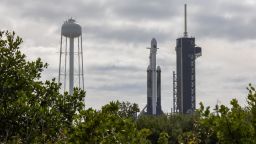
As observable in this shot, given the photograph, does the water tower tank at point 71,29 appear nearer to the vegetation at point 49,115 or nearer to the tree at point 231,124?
the vegetation at point 49,115

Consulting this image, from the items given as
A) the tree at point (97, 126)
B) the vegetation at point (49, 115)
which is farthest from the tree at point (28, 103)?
the tree at point (97, 126)

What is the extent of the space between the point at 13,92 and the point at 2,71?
35.6 inches

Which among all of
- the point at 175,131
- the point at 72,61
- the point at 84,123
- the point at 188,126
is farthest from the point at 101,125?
the point at 72,61

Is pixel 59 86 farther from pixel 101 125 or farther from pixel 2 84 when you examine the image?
pixel 101 125

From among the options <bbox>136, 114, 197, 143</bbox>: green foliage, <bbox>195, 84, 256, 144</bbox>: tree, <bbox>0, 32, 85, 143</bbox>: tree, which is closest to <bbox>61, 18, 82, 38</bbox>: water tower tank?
<bbox>136, 114, 197, 143</bbox>: green foliage

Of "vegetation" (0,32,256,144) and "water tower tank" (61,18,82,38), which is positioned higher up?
"water tower tank" (61,18,82,38)

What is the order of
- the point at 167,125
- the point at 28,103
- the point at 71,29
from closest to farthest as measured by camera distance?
the point at 28,103, the point at 167,125, the point at 71,29

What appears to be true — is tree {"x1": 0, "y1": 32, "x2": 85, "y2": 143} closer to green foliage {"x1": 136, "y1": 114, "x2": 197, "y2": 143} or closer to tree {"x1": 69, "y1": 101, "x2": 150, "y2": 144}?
tree {"x1": 69, "y1": 101, "x2": 150, "y2": 144}

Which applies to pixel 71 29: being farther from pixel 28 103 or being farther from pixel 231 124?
pixel 231 124

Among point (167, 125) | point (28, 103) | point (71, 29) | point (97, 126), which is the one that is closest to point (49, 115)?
point (28, 103)

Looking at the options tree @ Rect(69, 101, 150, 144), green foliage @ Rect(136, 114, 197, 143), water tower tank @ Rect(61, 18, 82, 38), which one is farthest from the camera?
water tower tank @ Rect(61, 18, 82, 38)

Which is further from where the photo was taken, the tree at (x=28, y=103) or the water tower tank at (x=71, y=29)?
the water tower tank at (x=71, y=29)

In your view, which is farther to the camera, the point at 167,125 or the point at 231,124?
the point at 167,125

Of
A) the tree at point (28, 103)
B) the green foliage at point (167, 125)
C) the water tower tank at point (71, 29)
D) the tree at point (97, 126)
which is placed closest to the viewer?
the tree at point (97, 126)
